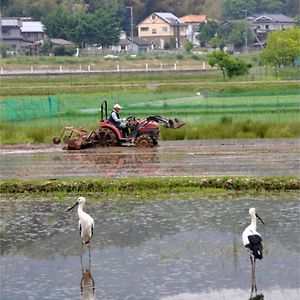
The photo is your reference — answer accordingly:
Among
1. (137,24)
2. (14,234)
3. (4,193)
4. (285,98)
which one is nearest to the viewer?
(14,234)

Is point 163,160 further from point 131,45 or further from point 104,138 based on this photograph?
point 131,45

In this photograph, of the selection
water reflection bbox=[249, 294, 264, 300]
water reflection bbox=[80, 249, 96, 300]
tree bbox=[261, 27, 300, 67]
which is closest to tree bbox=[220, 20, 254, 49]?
tree bbox=[261, 27, 300, 67]

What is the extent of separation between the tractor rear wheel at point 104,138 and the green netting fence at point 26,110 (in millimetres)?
9862

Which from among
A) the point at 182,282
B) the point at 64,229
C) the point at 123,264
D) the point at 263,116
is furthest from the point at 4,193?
the point at 263,116

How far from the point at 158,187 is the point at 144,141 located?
829 centimetres

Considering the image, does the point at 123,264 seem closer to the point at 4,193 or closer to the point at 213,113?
the point at 4,193

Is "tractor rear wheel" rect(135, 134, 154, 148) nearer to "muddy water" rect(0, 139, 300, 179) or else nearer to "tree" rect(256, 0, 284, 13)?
"muddy water" rect(0, 139, 300, 179)

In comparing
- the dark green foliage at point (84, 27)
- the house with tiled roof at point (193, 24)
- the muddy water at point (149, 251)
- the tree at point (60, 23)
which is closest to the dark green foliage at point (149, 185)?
the muddy water at point (149, 251)

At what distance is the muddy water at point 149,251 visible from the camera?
464 inches

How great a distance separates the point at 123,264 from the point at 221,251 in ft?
4.84

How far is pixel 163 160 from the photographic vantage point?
2431 cm

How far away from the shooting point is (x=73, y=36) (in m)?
99.2

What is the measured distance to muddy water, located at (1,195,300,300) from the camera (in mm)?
11797

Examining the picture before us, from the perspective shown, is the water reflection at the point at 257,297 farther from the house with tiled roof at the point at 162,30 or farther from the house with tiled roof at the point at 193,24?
the house with tiled roof at the point at 193,24
